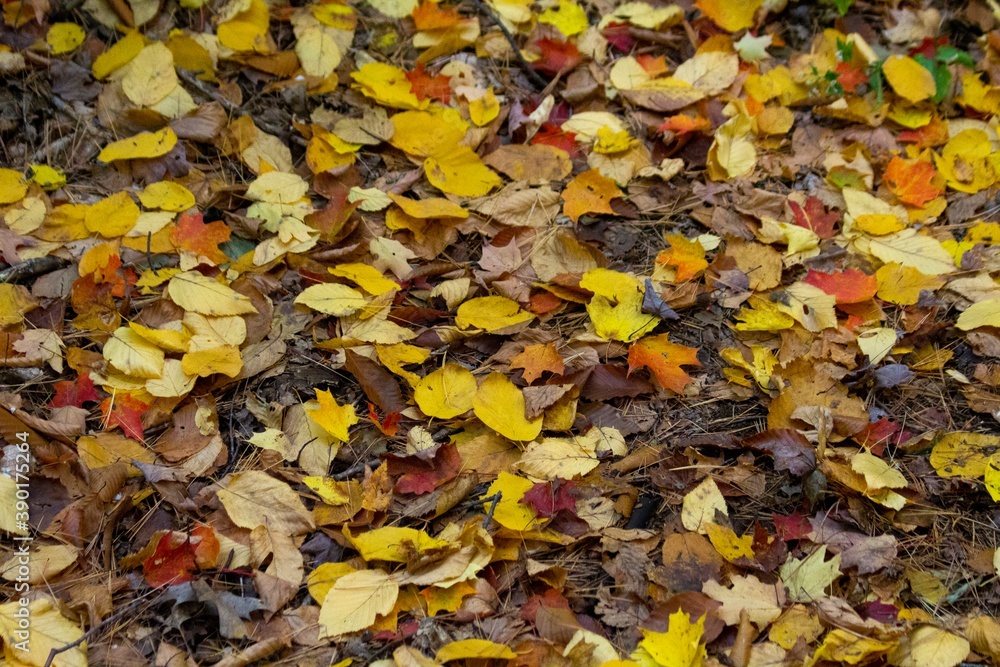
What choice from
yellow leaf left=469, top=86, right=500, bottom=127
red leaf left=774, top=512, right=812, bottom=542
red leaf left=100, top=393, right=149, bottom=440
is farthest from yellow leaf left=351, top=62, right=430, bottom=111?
red leaf left=774, top=512, right=812, bottom=542

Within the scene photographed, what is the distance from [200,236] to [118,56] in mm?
780

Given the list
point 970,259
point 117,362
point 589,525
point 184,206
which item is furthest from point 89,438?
point 970,259

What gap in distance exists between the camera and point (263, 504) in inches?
69.7

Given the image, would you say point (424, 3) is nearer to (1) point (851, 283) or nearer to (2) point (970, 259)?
(1) point (851, 283)

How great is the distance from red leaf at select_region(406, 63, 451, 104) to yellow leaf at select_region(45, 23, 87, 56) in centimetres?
108

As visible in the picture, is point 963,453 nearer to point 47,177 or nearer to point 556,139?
point 556,139

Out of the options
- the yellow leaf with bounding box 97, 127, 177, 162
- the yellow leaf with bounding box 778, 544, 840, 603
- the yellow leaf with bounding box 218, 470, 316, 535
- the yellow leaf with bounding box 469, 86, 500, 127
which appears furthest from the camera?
the yellow leaf with bounding box 469, 86, 500, 127

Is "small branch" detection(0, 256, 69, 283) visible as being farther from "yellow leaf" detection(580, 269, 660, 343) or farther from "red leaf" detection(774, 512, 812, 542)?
"red leaf" detection(774, 512, 812, 542)

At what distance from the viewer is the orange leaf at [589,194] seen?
236cm

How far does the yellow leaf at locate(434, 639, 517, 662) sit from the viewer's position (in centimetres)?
153

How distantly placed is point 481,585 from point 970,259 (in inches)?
66.6

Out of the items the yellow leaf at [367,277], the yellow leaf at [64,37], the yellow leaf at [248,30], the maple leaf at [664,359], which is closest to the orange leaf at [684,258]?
the maple leaf at [664,359]

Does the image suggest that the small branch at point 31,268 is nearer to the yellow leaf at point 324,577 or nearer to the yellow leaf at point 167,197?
the yellow leaf at point 167,197

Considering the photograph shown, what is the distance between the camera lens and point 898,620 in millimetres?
1596
